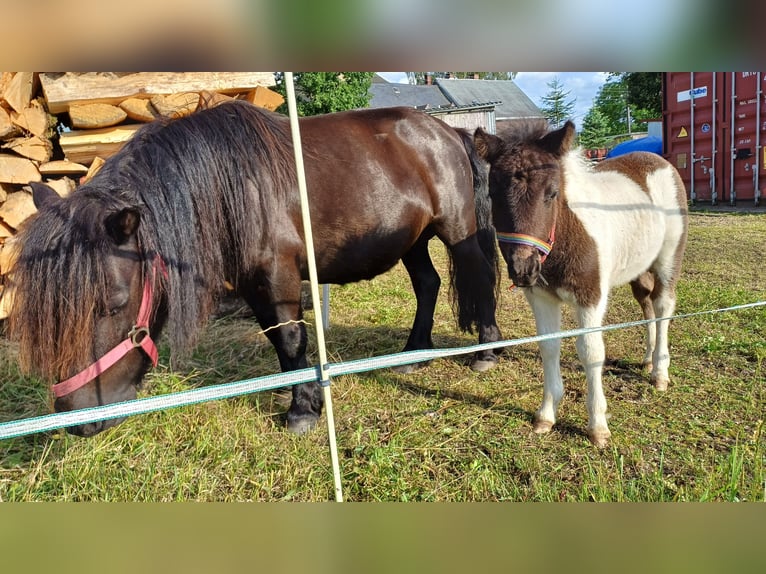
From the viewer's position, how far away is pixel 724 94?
856cm

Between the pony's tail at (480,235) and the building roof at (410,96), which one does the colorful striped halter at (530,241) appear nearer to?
the pony's tail at (480,235)

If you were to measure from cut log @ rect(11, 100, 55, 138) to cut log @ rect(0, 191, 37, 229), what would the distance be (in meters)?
0.64

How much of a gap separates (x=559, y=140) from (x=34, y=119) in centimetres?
484

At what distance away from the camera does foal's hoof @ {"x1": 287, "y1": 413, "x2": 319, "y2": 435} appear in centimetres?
290

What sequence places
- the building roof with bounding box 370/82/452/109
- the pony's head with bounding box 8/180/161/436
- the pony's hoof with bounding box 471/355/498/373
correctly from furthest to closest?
the building roof with bounding box 370/82/452/109, the pony's hoof with bounding box 471/355/498/373, the pony's head with bounding box 8/180/161/436

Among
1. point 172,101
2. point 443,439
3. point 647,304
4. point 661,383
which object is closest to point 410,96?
point 172,101

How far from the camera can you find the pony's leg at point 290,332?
9.32ft

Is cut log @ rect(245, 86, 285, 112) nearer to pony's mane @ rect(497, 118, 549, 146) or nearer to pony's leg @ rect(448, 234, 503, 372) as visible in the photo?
pony's leg @ rect(448, 234, 503, 372)

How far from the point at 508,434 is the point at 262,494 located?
4.68ft

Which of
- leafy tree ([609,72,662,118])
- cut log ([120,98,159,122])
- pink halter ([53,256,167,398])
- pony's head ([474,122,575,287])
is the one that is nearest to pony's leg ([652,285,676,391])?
pony's head ([474,122,575,287])

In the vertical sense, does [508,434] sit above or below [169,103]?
below

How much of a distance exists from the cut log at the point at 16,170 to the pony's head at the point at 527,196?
4382 millimetres
